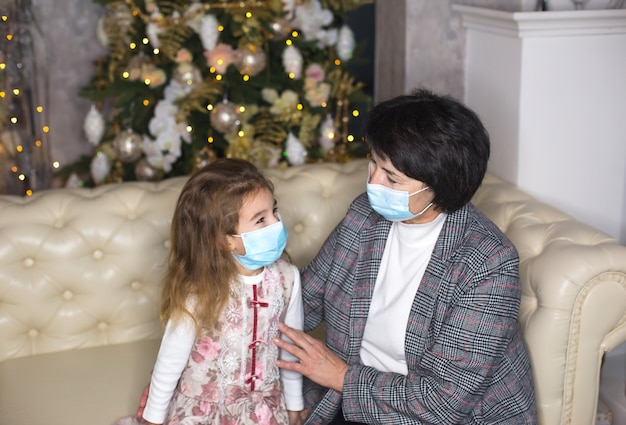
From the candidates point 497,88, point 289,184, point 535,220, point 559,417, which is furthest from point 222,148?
point 559,417

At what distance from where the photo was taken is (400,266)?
7.39 feet

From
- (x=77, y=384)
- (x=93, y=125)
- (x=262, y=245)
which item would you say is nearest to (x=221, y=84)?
(x=93, y=125)

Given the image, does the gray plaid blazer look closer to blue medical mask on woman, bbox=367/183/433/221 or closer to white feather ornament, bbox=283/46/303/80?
blue medical mask on woman, bbox=367/183/433/221

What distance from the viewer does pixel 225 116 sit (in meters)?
3.35

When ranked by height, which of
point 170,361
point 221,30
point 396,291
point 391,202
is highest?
point 221,30

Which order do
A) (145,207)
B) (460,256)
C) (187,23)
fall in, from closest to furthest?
(460,256), (145,207), (187,23)

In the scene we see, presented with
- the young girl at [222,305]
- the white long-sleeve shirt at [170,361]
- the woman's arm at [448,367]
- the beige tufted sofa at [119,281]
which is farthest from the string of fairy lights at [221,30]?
the woman's arm at [448,367]

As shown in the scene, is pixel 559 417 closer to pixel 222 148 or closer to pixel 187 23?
pixel 222 148

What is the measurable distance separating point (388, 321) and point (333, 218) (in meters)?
0.74

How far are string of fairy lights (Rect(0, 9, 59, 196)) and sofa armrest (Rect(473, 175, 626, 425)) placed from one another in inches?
84.3

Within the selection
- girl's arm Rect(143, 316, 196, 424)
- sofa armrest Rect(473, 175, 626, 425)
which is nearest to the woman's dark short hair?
sofa armrest Rect(473, 175, 626, 425)

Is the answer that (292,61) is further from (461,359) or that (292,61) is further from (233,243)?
(461,359)

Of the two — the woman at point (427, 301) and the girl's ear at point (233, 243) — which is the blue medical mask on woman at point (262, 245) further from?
the woman at point (427, 301)

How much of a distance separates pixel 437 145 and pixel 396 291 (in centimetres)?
39
